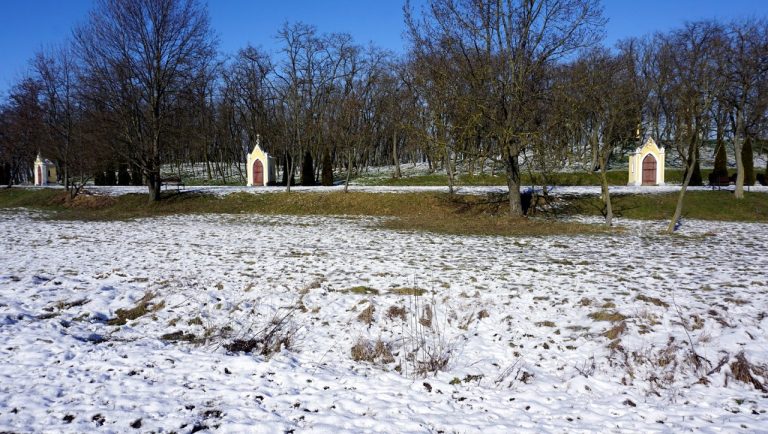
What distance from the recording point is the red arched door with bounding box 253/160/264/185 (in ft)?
125

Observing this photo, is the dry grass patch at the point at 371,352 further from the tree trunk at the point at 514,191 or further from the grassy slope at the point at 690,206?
the grassy slope at the point at 690,206

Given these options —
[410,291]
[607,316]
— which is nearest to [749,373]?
[607,316]

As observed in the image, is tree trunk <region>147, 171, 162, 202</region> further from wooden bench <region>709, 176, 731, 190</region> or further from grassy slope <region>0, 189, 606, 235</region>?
wooden bench <region>709, 176, 731, 190</region>

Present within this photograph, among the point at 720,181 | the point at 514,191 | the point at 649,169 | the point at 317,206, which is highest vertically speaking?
the point at 649,169

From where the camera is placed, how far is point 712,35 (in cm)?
1895

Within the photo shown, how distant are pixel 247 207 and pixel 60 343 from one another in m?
22.1

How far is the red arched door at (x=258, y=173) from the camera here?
1504 inches

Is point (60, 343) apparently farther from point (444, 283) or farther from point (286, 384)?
point (444, 283)

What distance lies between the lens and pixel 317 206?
88.7 feet

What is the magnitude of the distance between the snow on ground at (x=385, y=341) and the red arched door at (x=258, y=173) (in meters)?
26.8

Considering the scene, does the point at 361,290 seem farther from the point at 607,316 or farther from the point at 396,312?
the point at 607,316

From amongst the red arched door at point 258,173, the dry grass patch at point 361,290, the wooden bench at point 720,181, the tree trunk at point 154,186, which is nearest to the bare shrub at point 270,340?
the dry grass patch at point 361,290

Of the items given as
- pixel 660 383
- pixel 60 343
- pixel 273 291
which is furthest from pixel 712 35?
pixel 60 343

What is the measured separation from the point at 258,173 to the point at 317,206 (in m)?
13.4
